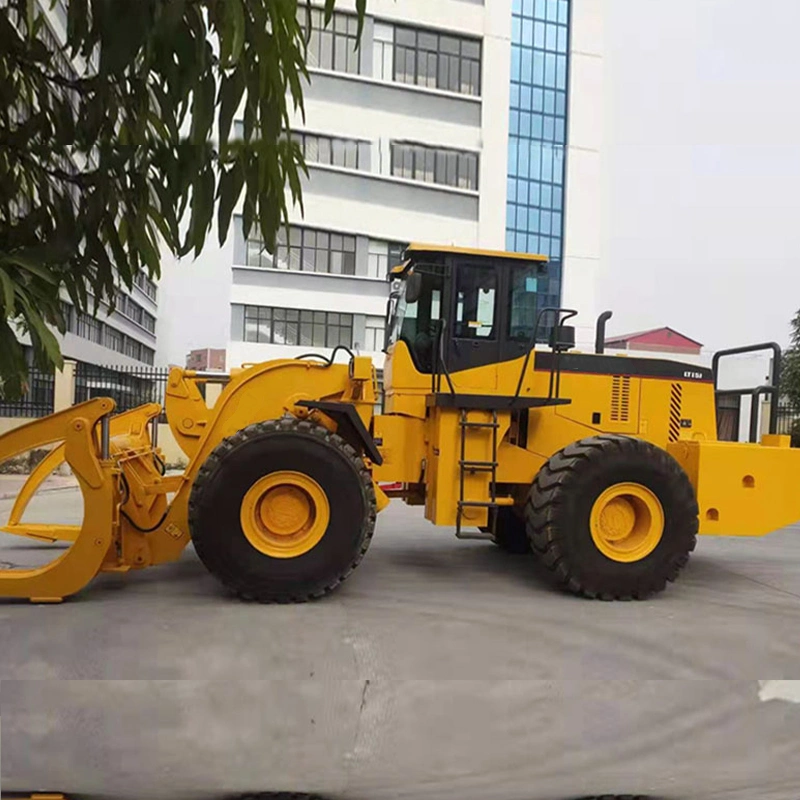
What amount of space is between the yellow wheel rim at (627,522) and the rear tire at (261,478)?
1924 millimetres

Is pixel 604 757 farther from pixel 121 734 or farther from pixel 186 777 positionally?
pixel 121 734

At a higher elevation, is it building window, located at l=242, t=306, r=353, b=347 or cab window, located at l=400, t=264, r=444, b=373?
building window, located at l=242, t=306, r=353, b=347

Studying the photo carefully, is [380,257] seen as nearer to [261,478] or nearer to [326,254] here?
[326,254]

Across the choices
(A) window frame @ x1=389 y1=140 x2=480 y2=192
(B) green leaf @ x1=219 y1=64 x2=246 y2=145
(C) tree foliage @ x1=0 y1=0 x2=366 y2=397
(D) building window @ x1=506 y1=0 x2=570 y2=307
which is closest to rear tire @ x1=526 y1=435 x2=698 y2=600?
(C) tree foliage @ x1=0 y1=0 x2=366 y2=397

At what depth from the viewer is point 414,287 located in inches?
258

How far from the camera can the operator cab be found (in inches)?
267

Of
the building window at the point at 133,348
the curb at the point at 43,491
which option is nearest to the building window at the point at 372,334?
the curb at the point at 43,491

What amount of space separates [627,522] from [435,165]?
2622cm

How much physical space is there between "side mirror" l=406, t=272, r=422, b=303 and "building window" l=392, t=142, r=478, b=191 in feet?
79.8

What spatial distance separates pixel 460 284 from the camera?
6816 mm

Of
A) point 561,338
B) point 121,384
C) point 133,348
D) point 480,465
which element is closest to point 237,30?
point 480,465

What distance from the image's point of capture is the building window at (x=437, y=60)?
2989cm

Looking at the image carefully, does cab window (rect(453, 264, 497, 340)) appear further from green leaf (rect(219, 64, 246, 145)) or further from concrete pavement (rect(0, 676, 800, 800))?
green leaf (rect(219, 64, 246, 145))

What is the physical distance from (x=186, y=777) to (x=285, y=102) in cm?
313
